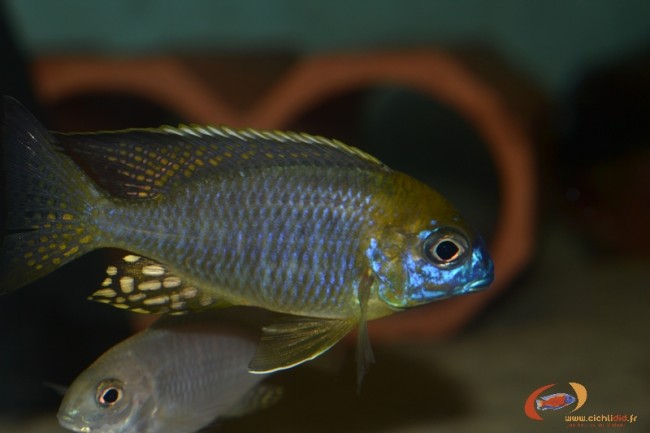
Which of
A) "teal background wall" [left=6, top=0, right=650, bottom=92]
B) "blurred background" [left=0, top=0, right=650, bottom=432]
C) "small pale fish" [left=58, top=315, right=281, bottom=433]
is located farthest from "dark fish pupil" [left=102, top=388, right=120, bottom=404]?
"teal background wall" [left=6, top=0, right=650, bottom=92]

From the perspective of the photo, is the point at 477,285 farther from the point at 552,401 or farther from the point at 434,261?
the point at 552,401

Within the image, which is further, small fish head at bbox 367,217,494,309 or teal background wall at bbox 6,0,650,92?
teal background wall at bbox 6,0,650,92

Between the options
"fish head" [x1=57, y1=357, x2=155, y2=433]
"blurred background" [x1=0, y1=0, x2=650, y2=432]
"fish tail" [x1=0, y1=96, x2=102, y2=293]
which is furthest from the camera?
"blurred background" [x1=0, y1=0, x2=650, y2=432]

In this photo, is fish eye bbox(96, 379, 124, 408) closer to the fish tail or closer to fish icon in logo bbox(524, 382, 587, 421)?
the fish tail

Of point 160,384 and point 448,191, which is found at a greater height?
point 448,191

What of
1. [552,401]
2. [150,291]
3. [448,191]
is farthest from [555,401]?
[448,191]

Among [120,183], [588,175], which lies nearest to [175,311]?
[120,183]

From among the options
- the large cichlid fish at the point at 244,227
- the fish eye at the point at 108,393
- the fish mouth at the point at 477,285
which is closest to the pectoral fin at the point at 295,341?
the large cichlid fish at the point at 244,227
